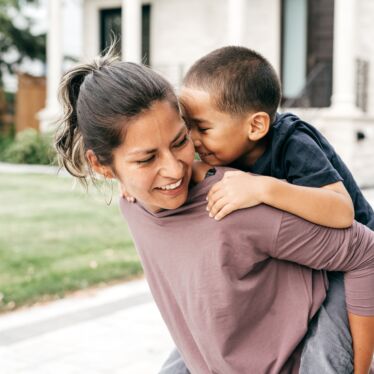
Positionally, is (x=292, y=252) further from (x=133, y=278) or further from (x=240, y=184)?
(x=133, y=278)

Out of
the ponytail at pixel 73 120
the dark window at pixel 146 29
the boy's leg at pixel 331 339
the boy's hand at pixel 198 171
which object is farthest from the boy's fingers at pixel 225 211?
the dark window at pixel 146 29

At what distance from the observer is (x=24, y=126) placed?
21.2 meters

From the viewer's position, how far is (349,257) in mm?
1503

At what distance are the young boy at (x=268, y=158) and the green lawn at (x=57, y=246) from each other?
4173 millimetres

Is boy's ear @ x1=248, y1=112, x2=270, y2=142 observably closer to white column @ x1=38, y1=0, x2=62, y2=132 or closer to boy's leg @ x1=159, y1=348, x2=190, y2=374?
boy's leg @ x1=159, y1=348, x2=190, y2=374

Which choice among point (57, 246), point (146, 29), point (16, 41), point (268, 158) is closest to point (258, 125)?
point (268, 158)

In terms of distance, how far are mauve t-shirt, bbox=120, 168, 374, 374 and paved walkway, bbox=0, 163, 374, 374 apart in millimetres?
2635

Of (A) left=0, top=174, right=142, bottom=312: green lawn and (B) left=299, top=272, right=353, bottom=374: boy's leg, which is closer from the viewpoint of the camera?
(B) left=299, top=272, right=353, bottom=374: boy's leg

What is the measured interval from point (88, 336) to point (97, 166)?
3.26 m

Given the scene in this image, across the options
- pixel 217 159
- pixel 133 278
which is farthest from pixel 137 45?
pixel 217 159

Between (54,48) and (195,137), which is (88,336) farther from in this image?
(54,48)

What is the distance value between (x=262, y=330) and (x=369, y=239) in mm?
324

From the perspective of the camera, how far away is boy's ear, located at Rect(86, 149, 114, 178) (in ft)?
5.55

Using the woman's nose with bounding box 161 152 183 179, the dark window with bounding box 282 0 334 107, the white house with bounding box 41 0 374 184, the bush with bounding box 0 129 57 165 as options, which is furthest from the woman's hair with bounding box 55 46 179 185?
the bush with bounding box 0 129 57 165
